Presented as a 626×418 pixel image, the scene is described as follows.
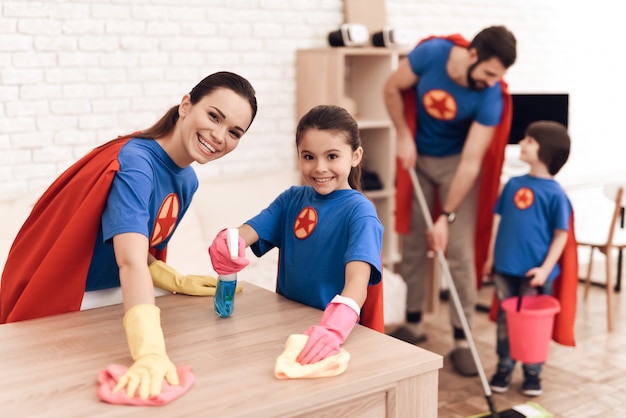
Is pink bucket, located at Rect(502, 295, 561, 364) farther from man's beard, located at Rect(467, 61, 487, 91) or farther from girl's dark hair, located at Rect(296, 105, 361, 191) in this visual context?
girl's dark hair, located at Rect(296, 105, 361, 191)

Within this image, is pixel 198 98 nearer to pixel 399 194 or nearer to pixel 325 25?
pixel 399 194

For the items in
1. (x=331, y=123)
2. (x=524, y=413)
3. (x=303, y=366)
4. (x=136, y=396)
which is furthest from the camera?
(x=524, y=413)

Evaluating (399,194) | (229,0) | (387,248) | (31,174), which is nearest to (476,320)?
(387,248)

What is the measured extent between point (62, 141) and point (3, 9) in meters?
0.64

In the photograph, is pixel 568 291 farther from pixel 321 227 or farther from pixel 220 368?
pixel 220 368

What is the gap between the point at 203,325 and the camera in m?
1.65

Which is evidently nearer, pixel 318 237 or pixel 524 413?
pixel 318 237

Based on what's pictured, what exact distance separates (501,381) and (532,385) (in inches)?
5.1

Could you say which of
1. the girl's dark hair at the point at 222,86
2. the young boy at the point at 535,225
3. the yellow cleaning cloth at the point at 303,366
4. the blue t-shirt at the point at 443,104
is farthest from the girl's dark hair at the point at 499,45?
the yellow cleaning cloth at the point at 303,366

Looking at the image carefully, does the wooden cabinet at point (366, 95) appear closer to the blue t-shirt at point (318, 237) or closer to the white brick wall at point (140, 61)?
the white brick wall at point (140, 61)

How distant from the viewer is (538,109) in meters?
4.63

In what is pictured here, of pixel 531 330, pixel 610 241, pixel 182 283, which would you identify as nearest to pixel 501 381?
pixel 531 330

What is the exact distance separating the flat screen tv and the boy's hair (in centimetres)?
145

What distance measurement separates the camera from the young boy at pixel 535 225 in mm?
3121
